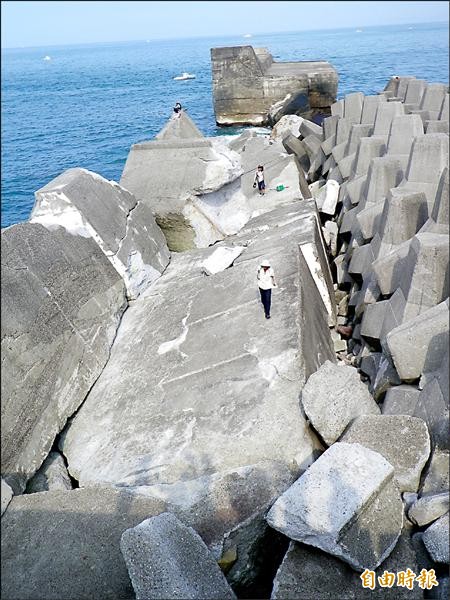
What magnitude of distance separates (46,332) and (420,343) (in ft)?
10.00

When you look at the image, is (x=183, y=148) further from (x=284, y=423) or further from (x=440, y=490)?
(x=440, y=490)

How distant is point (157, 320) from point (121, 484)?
2.12 meters

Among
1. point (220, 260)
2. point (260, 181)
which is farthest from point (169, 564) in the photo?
point (260, 181)

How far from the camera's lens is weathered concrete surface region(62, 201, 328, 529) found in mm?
3559

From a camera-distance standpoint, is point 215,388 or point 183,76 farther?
point 183,76

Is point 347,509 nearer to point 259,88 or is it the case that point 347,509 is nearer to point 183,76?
point 183,76

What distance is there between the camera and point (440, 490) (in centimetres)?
292

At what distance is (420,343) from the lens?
12.9ft

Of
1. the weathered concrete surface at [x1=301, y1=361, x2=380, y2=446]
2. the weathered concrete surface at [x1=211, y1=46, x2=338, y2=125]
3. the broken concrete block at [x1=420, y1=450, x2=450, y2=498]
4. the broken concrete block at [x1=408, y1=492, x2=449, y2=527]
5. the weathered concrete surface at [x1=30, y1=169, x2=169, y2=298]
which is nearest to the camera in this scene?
the broken concrete block at [x1=408, y1=492, x2=449, y2=527]

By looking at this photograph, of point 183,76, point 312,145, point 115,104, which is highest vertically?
point 183,76

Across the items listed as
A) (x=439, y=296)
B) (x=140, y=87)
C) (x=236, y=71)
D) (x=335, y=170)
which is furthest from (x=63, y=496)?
(x=236, y=71)

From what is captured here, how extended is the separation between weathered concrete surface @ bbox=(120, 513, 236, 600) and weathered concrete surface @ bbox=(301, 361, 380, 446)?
1.37 m

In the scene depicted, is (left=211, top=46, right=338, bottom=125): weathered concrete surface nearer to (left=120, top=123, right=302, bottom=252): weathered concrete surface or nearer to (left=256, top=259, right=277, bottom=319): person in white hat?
(left=120, top=123, right=302, bottom=252): weathered concrete surface

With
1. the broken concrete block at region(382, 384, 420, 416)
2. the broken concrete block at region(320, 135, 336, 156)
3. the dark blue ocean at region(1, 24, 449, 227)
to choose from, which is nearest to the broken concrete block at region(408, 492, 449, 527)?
the broken concrete block at region(382, 384, 420, 416)
